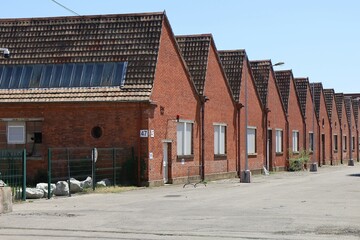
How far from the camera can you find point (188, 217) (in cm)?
1766

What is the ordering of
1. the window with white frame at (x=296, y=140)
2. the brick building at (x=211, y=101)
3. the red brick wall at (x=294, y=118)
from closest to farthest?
the brick building at (x=211, y=101)
the red brick wall at (x=294, y=118)
the window with white frame at (x=296, y=140)

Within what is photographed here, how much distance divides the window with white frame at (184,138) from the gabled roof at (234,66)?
8693 mm

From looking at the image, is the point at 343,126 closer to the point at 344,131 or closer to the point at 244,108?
the point at 344,131

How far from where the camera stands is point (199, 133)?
36562 millimetres

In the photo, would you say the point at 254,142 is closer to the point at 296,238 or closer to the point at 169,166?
the point at 169,166

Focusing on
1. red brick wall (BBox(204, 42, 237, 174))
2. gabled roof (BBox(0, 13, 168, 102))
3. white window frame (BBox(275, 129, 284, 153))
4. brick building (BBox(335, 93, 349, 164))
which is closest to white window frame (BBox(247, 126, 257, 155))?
red brick wall (BBox(204, 42, 237, 174))

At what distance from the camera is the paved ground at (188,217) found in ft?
47.0

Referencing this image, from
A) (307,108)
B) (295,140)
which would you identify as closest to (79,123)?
(295,140)

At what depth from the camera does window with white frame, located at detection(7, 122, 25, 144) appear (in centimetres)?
3152

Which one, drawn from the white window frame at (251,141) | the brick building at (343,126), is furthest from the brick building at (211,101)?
the brick building at (343,126)

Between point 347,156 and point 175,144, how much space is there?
57.2 meters

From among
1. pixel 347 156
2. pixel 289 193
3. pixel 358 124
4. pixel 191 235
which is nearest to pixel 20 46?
pixel 289 193

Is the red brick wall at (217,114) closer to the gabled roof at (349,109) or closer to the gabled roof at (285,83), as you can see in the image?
the gabled roof at (285,83)

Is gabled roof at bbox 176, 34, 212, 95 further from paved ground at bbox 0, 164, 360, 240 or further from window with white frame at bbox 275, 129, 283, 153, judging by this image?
window with white frame at bbox 275, 129, 283, 153
